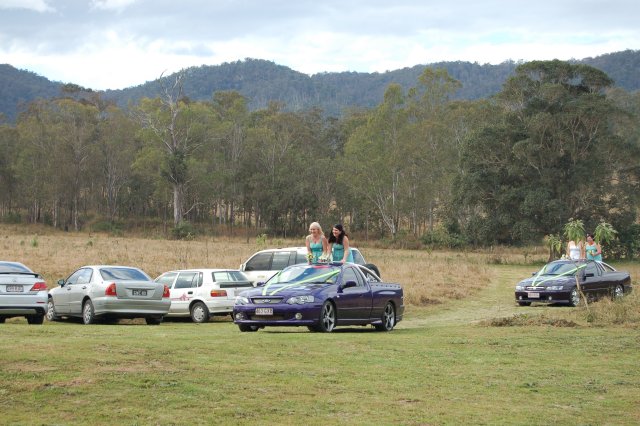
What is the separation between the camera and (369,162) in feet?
291

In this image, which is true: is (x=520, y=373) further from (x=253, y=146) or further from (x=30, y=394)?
(x=253, y=146)

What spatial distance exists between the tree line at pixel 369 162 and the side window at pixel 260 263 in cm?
3886

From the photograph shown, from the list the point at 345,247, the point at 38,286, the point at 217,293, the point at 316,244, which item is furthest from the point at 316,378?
the point at 217,293

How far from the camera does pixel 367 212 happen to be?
97375 millimetres

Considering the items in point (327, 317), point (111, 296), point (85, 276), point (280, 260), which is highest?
point (280, 260)

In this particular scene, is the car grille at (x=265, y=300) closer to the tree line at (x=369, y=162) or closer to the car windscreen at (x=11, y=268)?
the car windscreen at (x=11, y=268)

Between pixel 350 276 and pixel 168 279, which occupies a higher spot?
pixel 350 276

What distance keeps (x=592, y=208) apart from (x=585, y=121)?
237 inches

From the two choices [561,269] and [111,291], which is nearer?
[111,291]

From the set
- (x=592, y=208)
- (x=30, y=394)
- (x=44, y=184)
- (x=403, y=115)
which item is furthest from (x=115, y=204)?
(x=30, y=394)

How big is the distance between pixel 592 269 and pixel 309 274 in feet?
42.5

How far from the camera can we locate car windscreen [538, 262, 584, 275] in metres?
28.3

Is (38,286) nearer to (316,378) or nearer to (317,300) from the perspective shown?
(317,300)

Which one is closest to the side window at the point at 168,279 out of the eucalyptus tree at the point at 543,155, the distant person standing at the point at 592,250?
the distant person standing at the point at 592,250
